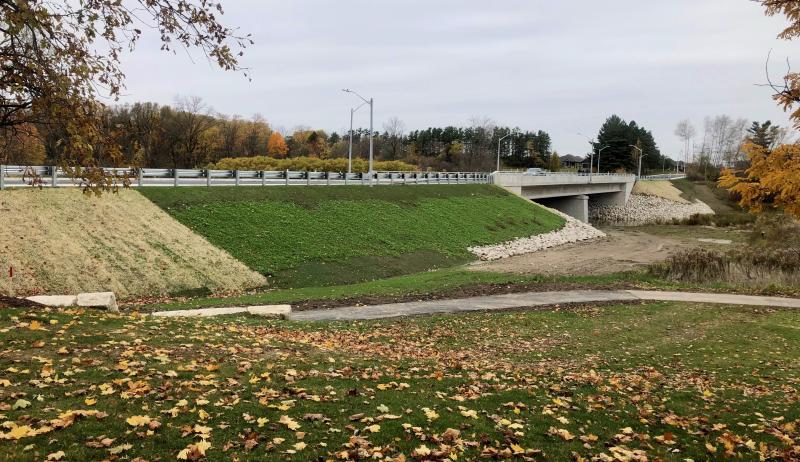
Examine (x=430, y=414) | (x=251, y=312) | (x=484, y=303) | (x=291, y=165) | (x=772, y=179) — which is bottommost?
(x=484, y=303)

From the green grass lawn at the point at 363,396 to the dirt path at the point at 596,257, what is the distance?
18520mm

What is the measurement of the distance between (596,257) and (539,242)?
5.87 m

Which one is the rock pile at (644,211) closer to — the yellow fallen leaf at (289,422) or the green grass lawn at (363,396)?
the green grass lawn at (363,396)

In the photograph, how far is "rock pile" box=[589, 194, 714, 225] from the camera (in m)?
79.2

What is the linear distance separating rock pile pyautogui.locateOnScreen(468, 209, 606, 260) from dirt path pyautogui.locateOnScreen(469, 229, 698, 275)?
2.82ft

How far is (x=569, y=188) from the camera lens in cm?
7238

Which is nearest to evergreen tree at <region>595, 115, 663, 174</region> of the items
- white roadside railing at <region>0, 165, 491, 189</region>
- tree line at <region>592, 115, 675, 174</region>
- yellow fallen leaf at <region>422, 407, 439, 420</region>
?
tree line at <region>592, 115, 675, 174</region>

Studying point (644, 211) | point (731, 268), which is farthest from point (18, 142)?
point (644, 211)

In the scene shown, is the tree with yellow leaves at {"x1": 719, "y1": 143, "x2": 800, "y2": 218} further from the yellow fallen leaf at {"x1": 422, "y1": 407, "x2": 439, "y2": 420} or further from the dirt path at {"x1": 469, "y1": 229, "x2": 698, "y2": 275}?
the dirt path at {"x1": 469, "y1": 229, "x2": 698, "y2": 275}

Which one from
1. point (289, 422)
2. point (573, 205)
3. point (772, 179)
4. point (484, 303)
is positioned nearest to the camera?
point (289, 422)

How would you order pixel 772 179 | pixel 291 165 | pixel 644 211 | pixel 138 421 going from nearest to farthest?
pixel 138 421
pixel 772 179
pixel 291 165
pixel 644 211

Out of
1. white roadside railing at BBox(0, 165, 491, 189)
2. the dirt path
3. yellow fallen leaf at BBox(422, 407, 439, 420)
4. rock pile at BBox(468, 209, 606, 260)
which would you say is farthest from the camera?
rock pile at BBox(468, 209, 606, 260)

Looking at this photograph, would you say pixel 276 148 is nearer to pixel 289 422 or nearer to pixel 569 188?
pixel 569 188

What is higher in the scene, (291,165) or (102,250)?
(291,165)
